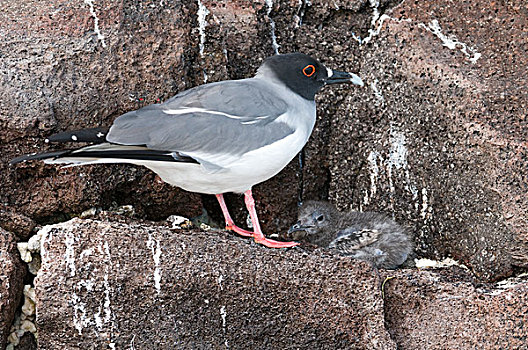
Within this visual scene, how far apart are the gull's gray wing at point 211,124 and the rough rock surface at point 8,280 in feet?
2.77

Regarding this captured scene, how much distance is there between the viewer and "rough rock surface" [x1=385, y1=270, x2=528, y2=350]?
3750mm

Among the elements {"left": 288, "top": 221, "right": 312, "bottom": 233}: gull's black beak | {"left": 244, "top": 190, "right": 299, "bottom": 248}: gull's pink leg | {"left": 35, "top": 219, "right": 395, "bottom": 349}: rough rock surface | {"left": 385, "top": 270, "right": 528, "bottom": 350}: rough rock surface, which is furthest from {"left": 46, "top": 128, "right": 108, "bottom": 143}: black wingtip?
{"left": 385, "top": 270, "right": 528, "bottom": 350}: rough rock surface

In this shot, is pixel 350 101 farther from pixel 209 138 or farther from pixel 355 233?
pixel 209 138

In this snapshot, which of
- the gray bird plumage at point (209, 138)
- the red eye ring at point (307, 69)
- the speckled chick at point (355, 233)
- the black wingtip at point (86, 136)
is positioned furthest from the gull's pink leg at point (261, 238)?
the black wingtip at point (86, 136)

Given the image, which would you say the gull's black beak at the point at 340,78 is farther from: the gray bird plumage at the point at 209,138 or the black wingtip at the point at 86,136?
the black wingtip at the point at 86,136

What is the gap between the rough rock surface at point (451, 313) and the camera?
12.3ft

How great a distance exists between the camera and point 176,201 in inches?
188

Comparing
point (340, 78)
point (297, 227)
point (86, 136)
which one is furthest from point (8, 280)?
point (340, 78)

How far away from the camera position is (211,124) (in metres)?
3.76

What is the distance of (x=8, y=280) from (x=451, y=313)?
7.85 feet

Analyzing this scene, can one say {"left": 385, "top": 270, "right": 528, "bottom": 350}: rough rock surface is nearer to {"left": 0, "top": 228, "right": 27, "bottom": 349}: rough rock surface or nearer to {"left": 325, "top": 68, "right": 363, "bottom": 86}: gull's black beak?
{"left": 325, "top": 68, "right": 363, "bottom": 86}: gull's black beak

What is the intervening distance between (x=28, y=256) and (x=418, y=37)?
2.72 m

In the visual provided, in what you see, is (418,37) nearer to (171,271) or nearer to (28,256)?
(171,271)

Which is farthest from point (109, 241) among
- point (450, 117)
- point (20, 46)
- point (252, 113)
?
point (450, 117)
